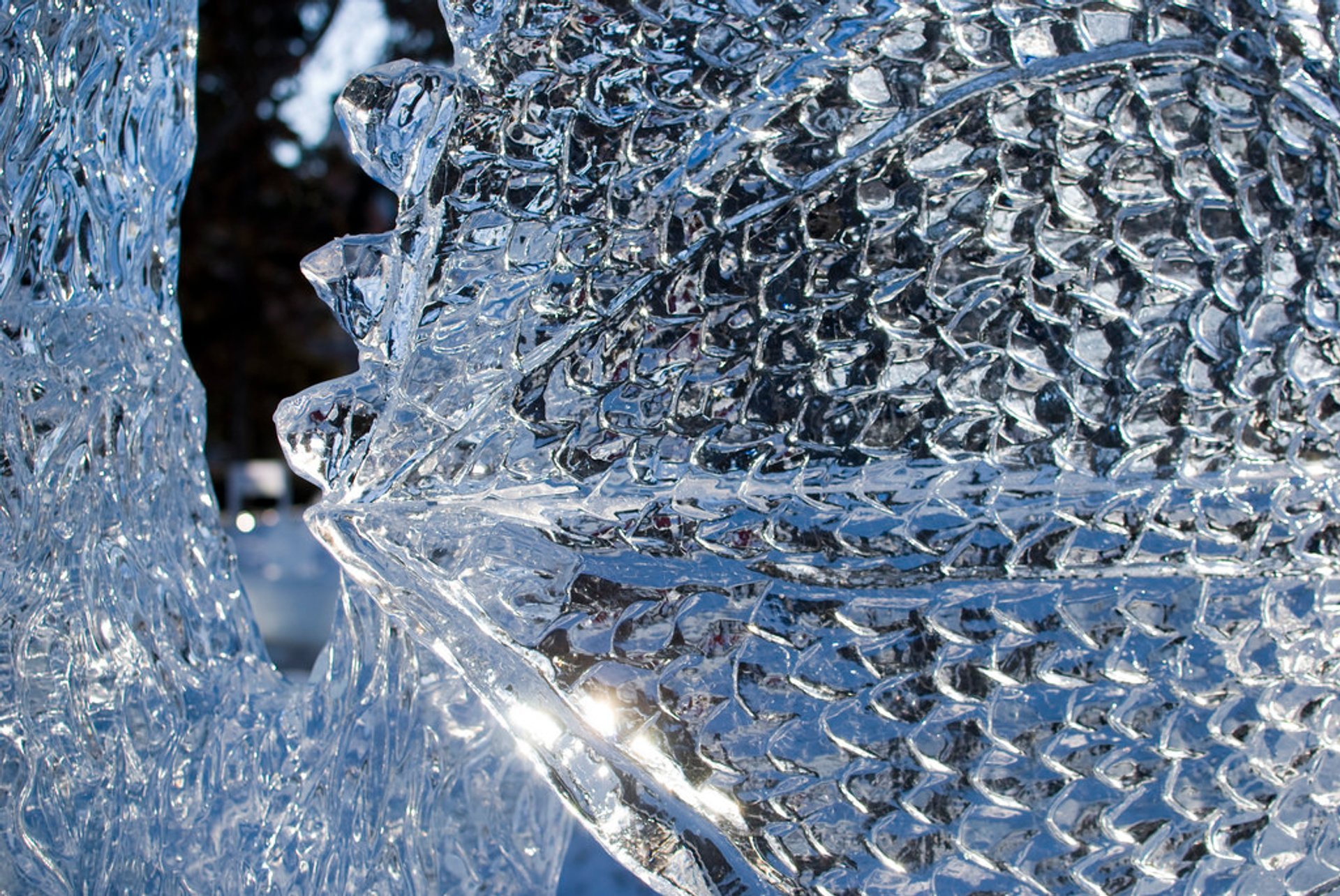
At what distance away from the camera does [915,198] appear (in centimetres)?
44

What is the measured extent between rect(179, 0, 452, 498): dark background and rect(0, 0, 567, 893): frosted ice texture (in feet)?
9.07

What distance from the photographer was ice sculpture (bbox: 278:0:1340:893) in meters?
0.44

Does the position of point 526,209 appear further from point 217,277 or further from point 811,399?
point 217,277

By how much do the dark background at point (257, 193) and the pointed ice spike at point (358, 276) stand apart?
2.89 meters

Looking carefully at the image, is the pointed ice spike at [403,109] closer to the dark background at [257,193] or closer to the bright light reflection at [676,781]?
the bright light reflection at [676,781]

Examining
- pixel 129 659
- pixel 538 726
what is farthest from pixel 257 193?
pixel 538 726

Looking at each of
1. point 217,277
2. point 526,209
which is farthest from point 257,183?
point 526,209

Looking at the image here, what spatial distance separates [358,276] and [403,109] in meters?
0.07

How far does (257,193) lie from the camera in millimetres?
5051

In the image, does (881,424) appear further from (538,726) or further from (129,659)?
(129,659)

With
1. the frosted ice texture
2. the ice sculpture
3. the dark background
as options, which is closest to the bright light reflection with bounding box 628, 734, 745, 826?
the ice sculpture

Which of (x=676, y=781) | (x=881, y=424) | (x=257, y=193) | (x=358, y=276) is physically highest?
(x=358, y=276)

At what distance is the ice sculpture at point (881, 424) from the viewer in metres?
0.44

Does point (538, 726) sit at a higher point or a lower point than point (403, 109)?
lower
